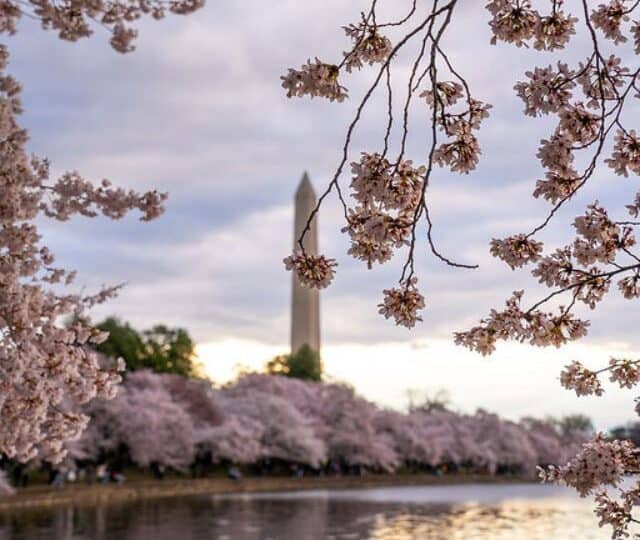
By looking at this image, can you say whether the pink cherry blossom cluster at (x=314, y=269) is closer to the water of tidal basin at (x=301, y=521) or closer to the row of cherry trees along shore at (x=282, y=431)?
the water of tidal basin at (x=301, y=521)

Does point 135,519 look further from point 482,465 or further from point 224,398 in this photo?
point 482,465

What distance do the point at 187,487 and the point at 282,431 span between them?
10671mm

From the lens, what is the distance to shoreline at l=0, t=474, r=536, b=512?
101 ft

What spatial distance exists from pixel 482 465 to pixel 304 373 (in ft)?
50.8

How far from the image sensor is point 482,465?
70.6 metres

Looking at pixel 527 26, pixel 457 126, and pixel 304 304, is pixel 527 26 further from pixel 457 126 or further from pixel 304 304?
pixel 304 304

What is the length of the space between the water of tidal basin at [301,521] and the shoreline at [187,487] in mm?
1777

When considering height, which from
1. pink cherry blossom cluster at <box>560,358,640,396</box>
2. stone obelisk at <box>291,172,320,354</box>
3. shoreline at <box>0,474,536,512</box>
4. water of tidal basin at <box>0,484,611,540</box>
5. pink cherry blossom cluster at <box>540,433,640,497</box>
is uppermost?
stone obelisk at <box>291,172,320,354</box>

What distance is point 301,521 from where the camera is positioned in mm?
24156

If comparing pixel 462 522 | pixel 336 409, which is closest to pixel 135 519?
pixel 462 522

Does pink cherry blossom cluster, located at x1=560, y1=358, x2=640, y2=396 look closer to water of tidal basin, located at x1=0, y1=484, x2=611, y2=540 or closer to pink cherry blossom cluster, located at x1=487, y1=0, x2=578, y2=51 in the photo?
pink cherry blossom cluster, located at x1=487, y1=0, x2=578, y2=51

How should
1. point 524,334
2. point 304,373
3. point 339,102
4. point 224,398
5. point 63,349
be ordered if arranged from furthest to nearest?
point 304,373 → point 224,398 → point 63,349 → point 524,334 → point 339,102

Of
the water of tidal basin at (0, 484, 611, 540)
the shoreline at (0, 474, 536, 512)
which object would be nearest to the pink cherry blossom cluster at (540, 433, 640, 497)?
the water of tidal basin at (0, 484, 611, 540)

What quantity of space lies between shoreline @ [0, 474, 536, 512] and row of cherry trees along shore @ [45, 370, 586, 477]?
1642 millimetres
